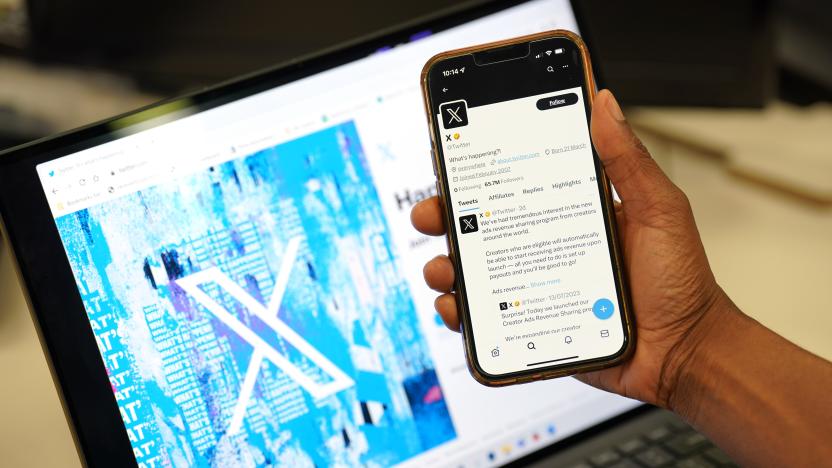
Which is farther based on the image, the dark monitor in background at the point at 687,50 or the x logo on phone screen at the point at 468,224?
the dark monitor in background at the point at 687,50

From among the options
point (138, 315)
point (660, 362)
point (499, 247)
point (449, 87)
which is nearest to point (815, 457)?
point (660, 362)

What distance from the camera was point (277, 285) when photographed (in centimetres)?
55

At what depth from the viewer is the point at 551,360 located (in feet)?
1.67

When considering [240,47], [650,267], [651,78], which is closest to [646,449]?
[650,267]

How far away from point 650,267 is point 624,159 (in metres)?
0.08

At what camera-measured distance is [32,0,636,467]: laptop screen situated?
1.72 ft

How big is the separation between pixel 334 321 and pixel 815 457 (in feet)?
1.12

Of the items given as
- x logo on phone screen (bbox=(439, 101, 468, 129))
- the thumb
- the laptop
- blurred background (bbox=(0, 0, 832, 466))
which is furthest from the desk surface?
x logo on phone screen (bbox=(439, 101, 468, 129))

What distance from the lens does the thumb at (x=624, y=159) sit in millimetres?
499

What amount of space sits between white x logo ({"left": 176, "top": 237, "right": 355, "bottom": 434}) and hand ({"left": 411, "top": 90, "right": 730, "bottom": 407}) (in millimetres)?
99

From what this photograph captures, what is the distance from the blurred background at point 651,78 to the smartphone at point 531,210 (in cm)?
30

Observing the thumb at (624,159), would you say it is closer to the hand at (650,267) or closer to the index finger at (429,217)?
the hand at (650,267)

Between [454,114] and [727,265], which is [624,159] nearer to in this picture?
[454,114]

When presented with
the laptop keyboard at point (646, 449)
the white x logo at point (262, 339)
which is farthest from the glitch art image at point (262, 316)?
the laptop keyboard at point (646, 449)
